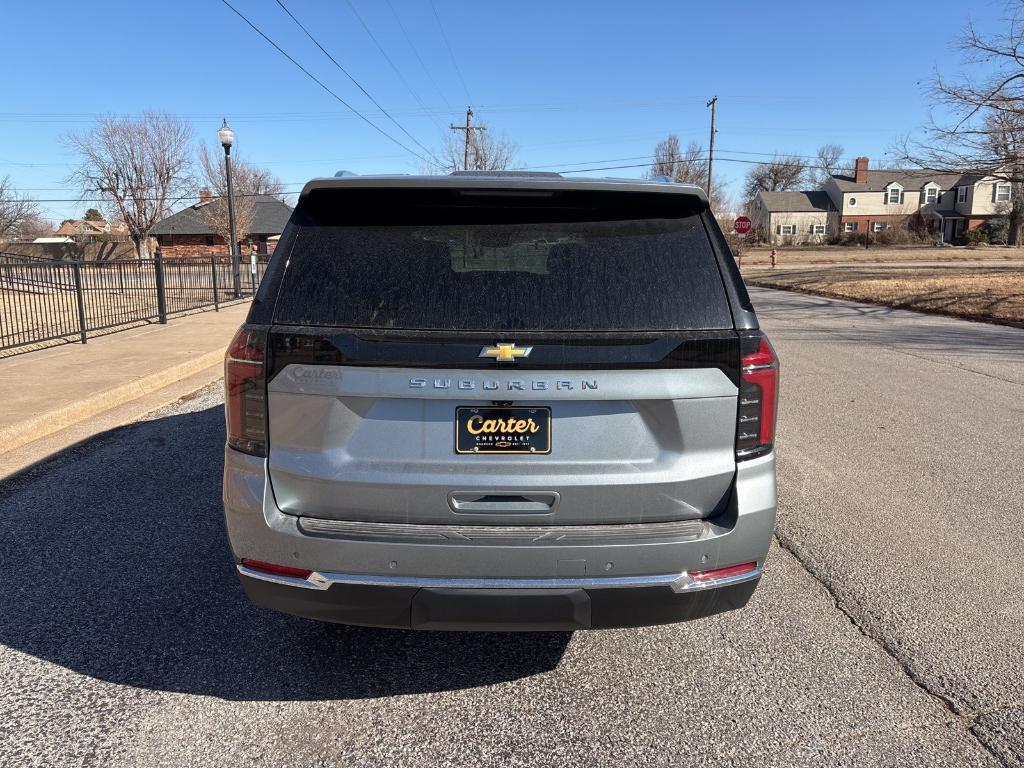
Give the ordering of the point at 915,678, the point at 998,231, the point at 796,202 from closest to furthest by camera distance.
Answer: the point at 915,678 < the point at 998,231 < the point at 796,202

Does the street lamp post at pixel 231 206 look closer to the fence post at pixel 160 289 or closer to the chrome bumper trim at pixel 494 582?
the fence post at pixel 160 289

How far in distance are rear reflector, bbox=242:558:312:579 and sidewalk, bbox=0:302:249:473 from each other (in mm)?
4677

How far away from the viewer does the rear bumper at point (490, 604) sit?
2480 millimetres

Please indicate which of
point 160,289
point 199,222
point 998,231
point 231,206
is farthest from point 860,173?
point 160,289

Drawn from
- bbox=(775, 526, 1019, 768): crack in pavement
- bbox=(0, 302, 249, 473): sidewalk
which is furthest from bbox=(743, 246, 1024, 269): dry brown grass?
bbox=(775, 526, 1019, 768): crack in pavement

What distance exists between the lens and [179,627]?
3.32 meters

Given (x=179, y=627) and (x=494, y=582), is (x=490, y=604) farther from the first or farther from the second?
(x=179, y=627)

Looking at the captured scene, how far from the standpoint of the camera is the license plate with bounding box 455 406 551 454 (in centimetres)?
246

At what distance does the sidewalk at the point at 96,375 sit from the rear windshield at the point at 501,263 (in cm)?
499

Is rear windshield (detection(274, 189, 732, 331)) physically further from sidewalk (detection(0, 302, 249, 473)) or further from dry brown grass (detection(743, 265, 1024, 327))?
dry brown grass (detection(743, 265, 1024, 327))

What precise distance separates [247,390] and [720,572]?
69.8 inches

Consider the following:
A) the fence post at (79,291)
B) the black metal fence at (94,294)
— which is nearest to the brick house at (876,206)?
the black metal fence at (94,294)

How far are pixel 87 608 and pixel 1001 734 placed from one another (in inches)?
152

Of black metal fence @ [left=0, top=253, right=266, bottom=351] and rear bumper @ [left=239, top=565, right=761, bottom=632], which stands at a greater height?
black metal fence @ [left=0, top=253, right=266, bottom=351]
